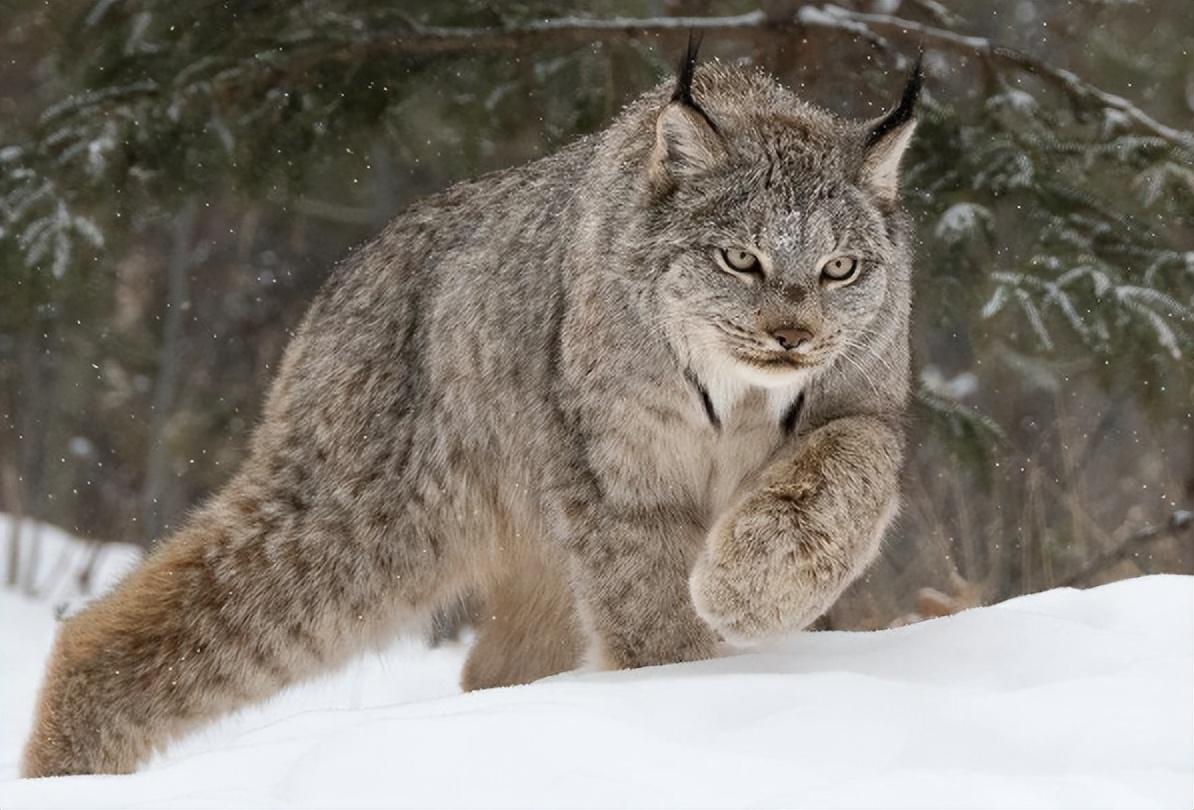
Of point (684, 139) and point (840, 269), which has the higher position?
point (684, 139)

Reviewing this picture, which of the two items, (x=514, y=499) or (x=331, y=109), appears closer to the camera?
(x=514, y=499)

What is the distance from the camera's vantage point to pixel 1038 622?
3297 mm

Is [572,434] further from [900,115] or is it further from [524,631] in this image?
[900,115]

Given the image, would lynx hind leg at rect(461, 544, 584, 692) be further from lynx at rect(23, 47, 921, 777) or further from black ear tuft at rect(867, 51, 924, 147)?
black ear tuft at rect(867, 51, 924, 147)

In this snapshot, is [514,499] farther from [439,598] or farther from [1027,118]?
[1027,118]

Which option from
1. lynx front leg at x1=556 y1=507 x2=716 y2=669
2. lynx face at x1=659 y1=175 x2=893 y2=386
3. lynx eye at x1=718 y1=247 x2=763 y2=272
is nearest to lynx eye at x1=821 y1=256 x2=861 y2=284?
lynx face at x1=659 y1=175 x2=893 y2=386

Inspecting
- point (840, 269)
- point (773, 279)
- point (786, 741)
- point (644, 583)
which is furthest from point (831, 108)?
point (786, 741)

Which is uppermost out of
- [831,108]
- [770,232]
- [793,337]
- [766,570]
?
[770,232]

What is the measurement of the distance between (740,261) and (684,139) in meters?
0.35

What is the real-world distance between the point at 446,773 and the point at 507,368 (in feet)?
6.21

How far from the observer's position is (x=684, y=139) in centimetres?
382

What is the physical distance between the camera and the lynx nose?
352 cm

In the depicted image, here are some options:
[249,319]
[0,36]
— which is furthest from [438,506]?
[249,319]

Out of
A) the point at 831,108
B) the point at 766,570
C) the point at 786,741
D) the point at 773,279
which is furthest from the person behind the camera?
the point at 831,108
